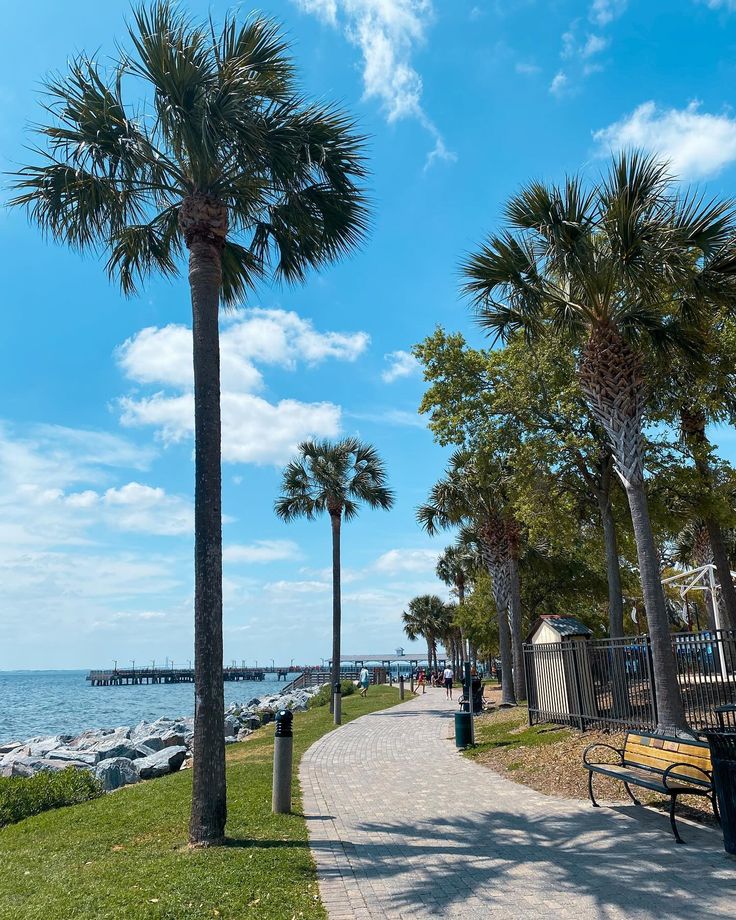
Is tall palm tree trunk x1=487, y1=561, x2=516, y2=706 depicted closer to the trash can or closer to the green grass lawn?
the green grass lawn

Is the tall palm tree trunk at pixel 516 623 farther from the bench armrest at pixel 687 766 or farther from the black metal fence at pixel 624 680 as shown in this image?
the bench armrest at pixel 687 766

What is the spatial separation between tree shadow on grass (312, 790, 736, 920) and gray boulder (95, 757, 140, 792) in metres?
8.78

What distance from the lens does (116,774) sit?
15.0 meters

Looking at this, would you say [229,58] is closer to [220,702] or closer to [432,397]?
[220,702]

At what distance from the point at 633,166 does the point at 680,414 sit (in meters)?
6.45

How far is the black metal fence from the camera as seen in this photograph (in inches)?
386

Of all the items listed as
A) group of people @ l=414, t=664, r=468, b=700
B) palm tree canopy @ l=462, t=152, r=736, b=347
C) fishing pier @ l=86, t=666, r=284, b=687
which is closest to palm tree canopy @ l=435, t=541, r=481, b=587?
group of people @ l=414, t=664, r=468, b=700

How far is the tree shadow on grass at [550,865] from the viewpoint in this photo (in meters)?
5.16

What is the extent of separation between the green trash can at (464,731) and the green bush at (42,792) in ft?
23.1

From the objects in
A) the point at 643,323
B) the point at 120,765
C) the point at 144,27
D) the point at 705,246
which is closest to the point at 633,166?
the point at 705,246

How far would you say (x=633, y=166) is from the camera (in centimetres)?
1043

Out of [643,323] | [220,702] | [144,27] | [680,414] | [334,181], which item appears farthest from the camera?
[680,414]

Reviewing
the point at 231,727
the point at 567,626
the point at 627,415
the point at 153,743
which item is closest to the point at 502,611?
the point at 567,626

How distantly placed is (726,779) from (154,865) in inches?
200
